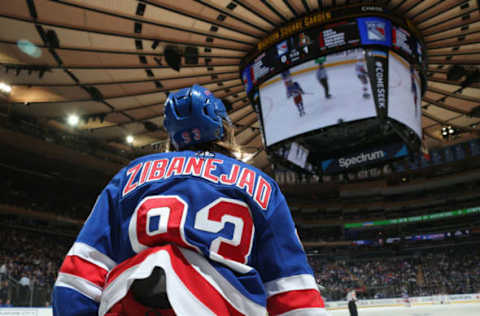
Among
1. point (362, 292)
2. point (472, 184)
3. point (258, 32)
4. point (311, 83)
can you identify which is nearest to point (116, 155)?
point (258, 32)

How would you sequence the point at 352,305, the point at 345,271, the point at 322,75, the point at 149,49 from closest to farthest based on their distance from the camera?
the point at 322,75 < the point at 149,49 < the point at 352,305 < the point at 345,271

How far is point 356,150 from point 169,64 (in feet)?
20.2

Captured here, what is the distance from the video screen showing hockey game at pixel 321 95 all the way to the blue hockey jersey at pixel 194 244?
747 centimetres

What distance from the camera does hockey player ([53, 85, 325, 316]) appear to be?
1331 millimetres

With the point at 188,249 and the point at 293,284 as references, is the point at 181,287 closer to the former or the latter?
the point at 188,249

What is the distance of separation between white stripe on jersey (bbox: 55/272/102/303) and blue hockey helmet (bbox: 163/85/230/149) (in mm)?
774

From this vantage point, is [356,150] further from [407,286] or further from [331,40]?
[407,286]

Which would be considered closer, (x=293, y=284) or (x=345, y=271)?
(x=293, y=284)

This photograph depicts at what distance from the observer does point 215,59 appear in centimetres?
1148

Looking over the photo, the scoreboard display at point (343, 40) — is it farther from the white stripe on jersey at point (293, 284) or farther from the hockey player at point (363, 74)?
the white stripe on jersey at point (293, 284)

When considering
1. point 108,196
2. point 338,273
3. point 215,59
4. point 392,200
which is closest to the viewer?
point 108,196

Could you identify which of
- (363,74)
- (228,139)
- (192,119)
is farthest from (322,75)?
(192,119)

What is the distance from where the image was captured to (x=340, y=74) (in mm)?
8977

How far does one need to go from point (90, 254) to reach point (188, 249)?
1.46 ft
